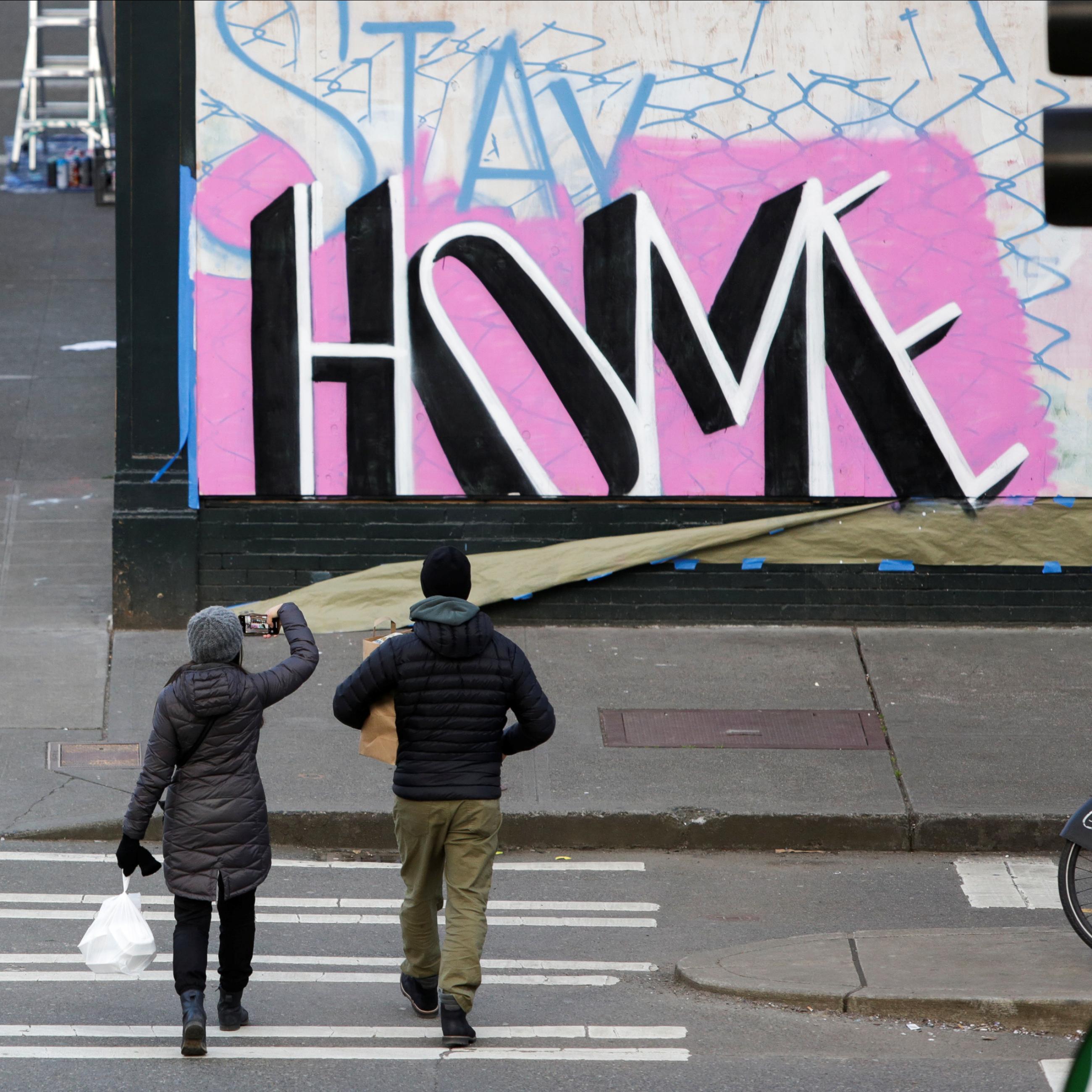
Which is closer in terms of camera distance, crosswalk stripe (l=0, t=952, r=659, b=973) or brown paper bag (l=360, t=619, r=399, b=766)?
brown paper bag (l=360, t=619, r=399, b=766)

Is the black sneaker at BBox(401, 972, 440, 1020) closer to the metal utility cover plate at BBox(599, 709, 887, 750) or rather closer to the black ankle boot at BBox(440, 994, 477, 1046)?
the black ankle boot at BBox(440, 994, 477, 1046)

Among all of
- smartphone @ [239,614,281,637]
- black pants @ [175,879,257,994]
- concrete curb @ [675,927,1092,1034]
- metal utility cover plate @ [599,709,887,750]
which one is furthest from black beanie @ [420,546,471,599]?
metal utility cover plate @ [599,709,887,750]

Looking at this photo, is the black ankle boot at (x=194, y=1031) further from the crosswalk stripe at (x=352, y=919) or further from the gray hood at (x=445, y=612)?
the gray hood at (x=445, y=612)

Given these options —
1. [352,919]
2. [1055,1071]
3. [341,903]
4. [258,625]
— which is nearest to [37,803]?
[341,903]

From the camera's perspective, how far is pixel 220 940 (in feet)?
19.6

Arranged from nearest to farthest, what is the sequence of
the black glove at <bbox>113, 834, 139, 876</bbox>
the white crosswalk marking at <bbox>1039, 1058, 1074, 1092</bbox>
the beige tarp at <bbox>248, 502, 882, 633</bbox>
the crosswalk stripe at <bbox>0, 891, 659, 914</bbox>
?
the white crosswalk marking at <bbox>1039, 1058, 1074, 1092</bbox>
the black glove at <bbox>113, 834, 139, 876</bbox>
the crosswalk stripe at <bbox>0, 891, 659, 914</bbox>
the beige tarp at <bbox>248, 502, 882, 633</bbox>

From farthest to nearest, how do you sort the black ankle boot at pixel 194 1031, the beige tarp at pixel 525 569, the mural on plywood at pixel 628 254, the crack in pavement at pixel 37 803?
the beige tarp at pixel 525 569
the mural on plywood at pixel 628 254
the crack in pavement at pixel 37 803
the black ankle boot at pixel 194 1031

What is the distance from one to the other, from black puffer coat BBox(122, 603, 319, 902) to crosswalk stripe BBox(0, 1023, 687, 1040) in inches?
19.1

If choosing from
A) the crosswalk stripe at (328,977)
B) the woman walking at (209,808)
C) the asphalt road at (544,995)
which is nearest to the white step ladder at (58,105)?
the asphalt road at (544,995)

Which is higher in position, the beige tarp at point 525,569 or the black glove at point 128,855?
the black glove at point 128,855

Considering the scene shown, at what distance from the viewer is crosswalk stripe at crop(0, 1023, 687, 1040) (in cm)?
584

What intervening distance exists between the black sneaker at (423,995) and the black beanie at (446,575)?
1.33m

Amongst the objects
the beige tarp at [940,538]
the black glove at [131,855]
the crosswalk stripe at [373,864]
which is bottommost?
the crosswalk stripe at [373,864]

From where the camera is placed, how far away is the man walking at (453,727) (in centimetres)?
590
